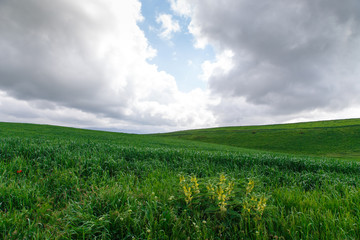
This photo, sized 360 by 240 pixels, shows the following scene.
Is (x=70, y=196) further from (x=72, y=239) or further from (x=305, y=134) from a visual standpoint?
(x=305, y=134)

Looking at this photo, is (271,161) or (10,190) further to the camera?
(271,161)

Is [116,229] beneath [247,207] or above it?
beneath

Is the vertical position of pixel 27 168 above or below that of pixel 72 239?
above

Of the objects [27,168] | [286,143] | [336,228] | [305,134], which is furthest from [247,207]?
[305,134]

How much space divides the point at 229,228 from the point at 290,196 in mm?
2154

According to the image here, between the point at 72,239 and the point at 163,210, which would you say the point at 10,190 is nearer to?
the point at 72,239

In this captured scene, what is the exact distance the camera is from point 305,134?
2087 inches

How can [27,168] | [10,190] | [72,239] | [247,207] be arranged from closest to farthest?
[72,239], [247,207], [10,190], [27,168]

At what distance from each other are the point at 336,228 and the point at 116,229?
152 inches

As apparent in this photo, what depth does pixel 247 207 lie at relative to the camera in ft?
10.00

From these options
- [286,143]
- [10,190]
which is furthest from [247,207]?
[286,143]

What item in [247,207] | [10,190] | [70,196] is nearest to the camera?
[247,207]

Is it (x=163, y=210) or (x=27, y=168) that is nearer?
(x=163, y=210)

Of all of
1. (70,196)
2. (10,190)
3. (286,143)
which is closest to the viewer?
(10,190)
